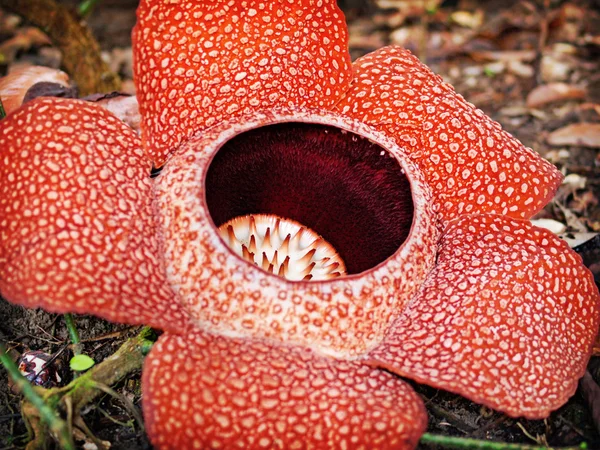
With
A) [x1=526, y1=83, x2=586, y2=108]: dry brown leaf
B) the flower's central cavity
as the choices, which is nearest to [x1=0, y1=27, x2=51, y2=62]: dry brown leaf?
the flower's central cavity

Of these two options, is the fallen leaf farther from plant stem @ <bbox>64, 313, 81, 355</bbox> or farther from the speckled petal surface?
plant stem @ <bbox>64, 313, 81, 355</bbox>

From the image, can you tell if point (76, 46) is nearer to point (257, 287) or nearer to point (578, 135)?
point (257, 287)

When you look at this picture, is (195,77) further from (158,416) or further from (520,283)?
(520,283)

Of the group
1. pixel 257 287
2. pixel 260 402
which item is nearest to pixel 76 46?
pixel 257 287

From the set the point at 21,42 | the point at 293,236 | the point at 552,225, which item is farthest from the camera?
the point at 21,42

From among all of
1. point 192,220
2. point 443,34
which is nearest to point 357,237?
point 192,220

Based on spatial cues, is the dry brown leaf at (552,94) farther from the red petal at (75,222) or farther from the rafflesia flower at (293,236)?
the red petal at (75,222)
